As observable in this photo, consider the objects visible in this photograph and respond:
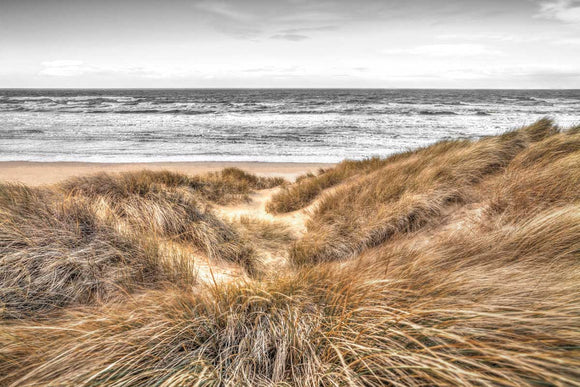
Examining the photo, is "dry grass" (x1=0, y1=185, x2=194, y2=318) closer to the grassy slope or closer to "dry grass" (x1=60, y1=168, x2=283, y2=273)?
the grassy slope

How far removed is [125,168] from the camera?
39.3 ft

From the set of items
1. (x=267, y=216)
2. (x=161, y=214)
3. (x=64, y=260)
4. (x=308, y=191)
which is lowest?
(x=267, y=216)

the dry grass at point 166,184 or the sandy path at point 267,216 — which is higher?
the dry grass at point 166,184

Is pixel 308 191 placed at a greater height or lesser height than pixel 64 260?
lesser

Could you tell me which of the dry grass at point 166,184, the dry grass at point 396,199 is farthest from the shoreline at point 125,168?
the dry grass at point 396,199

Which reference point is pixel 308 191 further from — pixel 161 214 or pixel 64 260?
pixel 64 260

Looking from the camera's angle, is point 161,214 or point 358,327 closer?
point 358,327

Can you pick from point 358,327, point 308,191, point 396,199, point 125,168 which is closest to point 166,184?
point 308,191

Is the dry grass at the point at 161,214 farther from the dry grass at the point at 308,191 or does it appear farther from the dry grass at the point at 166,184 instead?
the dry grass at the point at 308,191

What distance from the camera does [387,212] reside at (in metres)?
4.86

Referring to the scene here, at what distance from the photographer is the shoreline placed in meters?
11.0

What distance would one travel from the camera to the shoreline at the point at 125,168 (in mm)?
11039

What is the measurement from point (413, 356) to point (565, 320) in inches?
31.2

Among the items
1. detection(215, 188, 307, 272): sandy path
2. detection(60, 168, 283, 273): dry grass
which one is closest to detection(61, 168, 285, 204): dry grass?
detection(60, 168, 283, 273): dry grass
